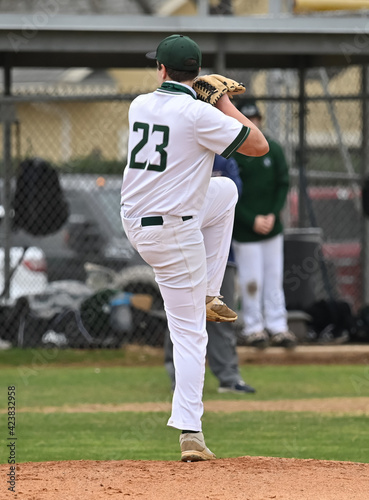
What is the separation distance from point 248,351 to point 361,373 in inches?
50.2

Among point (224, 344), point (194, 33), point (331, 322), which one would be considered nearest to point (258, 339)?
point (331, 322)

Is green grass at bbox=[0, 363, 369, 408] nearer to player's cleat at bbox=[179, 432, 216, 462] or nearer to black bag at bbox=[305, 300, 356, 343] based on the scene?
black bag at bbox=[305, 300, 356, 343]

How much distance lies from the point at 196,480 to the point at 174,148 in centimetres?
161

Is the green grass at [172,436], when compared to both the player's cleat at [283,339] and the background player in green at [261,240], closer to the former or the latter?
the background player in green at [261,240]

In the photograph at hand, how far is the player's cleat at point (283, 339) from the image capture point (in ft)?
33.7

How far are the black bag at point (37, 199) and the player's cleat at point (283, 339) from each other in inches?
112

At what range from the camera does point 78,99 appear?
35.9 ft

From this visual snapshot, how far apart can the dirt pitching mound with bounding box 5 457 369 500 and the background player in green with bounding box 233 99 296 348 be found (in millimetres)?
4968

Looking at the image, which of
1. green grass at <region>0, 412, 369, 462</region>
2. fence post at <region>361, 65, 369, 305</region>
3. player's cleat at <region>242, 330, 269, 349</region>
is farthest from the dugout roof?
green grass at <region>0, 412, 369, 462</region>

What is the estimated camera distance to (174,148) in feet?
16.1

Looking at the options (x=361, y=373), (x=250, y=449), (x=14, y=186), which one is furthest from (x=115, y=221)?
(x=250, y=449)

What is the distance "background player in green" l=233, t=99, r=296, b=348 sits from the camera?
9938 mm

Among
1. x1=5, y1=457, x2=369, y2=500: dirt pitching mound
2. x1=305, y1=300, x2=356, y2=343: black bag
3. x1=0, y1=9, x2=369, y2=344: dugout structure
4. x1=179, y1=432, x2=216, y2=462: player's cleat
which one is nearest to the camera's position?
x1=5, y1=457, x2=369, y2=500: dirt pitching mound

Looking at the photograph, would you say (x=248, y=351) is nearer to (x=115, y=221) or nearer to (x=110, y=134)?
(x=115, y=221)
